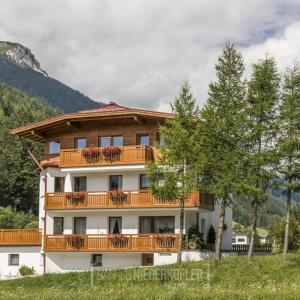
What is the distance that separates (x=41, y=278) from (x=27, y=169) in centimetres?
5970

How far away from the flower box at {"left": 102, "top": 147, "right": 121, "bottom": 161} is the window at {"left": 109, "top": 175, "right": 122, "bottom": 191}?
1.68 m

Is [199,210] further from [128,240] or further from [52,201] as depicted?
[52,201]

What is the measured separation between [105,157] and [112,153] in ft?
1.87

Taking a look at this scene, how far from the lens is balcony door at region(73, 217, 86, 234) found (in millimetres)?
42409

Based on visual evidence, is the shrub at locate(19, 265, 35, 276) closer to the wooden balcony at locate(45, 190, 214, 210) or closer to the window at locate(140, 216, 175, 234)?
the wooden balcony at locate(45, 190, 214, 210)

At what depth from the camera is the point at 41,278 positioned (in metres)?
32.0

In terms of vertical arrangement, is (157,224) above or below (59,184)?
below

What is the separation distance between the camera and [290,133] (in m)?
34.4

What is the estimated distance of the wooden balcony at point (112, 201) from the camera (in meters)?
39.1

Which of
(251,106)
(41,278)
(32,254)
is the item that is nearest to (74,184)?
(32,254)

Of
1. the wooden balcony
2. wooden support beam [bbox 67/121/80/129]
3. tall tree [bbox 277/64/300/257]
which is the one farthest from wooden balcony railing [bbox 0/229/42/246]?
tall tree [bbox 277/64/300/257]

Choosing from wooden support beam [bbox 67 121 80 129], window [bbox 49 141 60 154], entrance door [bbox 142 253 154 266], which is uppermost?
wooden support beam [bbox 67 121 80 129]

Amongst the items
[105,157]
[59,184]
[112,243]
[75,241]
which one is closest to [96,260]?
[75,241]

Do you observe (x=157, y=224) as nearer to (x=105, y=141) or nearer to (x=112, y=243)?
(x=112, y=243)
